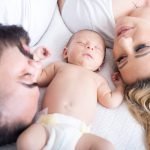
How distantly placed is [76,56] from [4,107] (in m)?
0.36

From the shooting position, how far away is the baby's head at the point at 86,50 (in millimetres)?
1055

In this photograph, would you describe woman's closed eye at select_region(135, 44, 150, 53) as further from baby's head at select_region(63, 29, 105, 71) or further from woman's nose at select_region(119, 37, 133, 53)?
baby's head at select_region(63, 29, 105, 71)

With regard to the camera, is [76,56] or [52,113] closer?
[52,113]

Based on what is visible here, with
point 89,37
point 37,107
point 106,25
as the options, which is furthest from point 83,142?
point 106,25

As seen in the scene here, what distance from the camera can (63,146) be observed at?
0.80 meters

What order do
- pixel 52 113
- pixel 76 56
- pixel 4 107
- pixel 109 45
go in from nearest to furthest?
pixel 4 107
pixel 52 113
pixel 76 56
pixel 109 45

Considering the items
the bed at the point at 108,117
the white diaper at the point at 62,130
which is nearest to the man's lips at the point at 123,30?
the bed at the point at 108,117

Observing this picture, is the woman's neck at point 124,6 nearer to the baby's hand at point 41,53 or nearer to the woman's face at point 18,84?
the baby's hand at point 41,53

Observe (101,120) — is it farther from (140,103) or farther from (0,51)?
(0,51)

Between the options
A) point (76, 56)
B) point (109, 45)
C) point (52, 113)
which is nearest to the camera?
point (52, 113)

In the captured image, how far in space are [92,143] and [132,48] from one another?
364mm

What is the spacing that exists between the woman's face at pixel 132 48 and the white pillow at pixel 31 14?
258mm

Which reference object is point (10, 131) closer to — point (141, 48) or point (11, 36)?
point (11, 36)

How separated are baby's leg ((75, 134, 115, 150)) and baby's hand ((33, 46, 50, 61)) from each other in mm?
353
